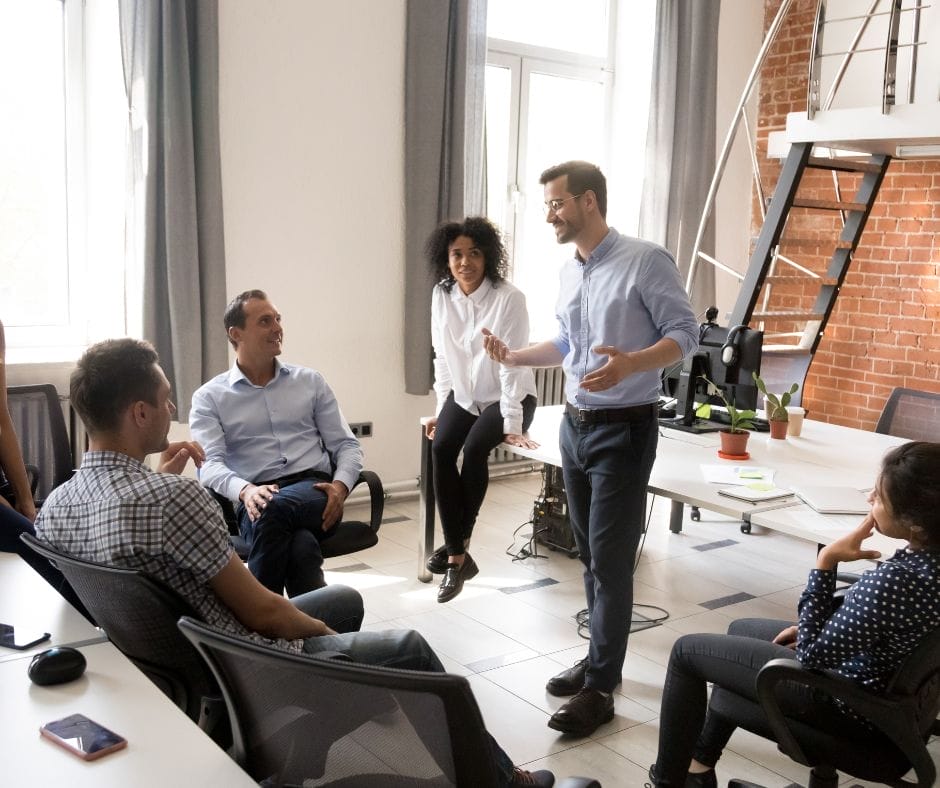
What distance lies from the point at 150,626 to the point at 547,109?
4.89 m

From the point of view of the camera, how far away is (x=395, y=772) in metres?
1.26

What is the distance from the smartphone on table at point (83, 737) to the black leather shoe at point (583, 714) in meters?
1.73

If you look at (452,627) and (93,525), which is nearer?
(93,525)

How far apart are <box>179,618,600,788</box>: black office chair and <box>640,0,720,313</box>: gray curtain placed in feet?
16.9

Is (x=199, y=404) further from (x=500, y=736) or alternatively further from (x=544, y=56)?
(x=544, y=56)

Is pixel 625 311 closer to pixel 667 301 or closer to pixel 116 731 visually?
pixel 667 301

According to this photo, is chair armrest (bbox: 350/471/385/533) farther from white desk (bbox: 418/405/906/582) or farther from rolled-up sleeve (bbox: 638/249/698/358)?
rolled-up sleeve (bbox: 638/249/698/358)

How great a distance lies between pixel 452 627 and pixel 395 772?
2.46 meters

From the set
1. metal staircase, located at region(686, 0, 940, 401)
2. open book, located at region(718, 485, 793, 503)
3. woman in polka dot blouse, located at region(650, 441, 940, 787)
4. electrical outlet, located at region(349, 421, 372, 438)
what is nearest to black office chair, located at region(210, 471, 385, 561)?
open book, located at region(718, 485, 793, 503)

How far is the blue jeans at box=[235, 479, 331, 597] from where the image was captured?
9.62ft

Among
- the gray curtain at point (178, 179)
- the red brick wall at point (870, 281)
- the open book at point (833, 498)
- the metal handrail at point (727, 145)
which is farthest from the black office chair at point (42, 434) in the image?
the red brick wall at point (870, 281)

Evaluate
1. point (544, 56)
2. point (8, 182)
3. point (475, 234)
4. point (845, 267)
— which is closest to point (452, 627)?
point (475, 234)

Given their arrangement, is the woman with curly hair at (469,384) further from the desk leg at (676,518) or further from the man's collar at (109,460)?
the man's collar at (109,460)

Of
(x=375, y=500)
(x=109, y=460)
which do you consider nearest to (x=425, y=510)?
(x=375, y=500)
